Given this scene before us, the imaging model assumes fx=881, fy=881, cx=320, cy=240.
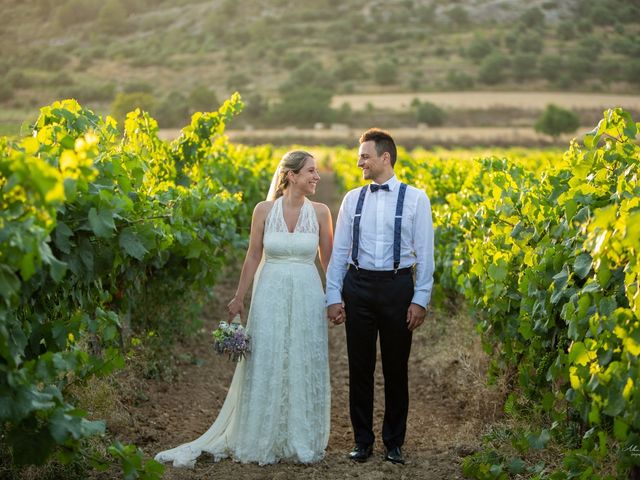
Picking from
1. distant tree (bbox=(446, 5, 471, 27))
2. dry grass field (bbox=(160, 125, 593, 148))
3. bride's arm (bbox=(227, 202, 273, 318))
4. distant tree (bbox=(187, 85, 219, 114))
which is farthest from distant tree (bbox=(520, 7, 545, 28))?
bride's arm (bbox=(227, 202, 273, 318))

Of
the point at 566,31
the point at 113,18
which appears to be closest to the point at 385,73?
the point at 566,31

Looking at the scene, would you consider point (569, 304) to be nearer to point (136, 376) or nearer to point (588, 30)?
point (136, 376)

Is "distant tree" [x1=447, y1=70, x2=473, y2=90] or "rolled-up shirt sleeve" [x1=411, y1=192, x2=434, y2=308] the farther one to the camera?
"distant tree" [x1=447, y1=70, x2=473, y2=90]

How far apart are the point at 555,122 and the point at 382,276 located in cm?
6707

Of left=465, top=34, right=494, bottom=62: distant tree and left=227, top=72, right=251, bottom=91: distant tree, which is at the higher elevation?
left=465, top=34, right=494, bottom=62: distant tree

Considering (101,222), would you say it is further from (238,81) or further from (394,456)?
(238,81)

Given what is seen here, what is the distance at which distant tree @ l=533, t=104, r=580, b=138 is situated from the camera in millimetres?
68125

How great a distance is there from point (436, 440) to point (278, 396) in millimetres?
1271

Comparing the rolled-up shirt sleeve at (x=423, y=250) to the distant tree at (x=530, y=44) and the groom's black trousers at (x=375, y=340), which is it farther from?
the distant tree at (x=530, y=44)

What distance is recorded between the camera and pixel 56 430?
3354 mm

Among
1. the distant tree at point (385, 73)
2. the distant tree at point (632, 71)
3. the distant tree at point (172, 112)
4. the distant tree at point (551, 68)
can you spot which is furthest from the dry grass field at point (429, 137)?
the distant tree at point (385, 73)

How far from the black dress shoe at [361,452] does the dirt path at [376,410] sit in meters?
0.05

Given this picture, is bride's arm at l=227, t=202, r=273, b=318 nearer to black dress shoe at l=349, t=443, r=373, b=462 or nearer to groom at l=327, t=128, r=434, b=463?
groom at l=327, t=128, r=434, b=463

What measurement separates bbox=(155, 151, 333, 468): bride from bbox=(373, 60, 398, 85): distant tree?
86854 millimetres
